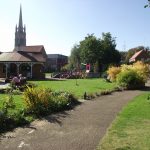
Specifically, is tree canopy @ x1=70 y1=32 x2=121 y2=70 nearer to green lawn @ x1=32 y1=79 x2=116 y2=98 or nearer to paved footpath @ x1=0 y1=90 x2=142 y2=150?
green lawn @ x1=32 y1=79 x2=116 y2=98

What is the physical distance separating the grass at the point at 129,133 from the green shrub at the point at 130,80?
15264 mm

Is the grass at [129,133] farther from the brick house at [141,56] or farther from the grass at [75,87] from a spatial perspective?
the brick house at [141,56]

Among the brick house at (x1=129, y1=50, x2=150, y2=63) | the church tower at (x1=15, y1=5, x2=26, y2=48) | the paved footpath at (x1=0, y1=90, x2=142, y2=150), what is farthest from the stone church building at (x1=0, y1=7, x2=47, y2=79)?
the church tower at (x1=15, y1=5, x2=26, y2=48)

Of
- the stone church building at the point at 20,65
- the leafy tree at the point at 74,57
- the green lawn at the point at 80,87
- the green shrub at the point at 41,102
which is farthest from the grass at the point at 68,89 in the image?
the leafy tree at the point at 74,57

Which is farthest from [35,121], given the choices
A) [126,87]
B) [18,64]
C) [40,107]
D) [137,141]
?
[18,64]

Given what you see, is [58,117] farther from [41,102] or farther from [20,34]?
[20,34]

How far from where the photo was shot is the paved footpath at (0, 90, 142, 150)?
10047mm

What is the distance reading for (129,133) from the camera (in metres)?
11.5

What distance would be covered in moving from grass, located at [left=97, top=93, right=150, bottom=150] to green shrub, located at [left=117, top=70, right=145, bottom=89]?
50.1 ft

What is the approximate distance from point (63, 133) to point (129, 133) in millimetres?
2236

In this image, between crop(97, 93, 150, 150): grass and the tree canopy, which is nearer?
crop(97, 93, 150, 150): grass

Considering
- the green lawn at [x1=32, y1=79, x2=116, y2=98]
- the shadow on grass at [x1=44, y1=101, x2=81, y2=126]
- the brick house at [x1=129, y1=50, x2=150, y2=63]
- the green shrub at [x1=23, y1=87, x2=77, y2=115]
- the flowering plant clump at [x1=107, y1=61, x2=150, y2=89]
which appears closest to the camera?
the shadow on grass at [x1=44, y1=101, x2=81, y2=126]

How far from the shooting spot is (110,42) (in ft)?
246

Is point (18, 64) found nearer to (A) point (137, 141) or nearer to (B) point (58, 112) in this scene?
(B) point (58, 112)
